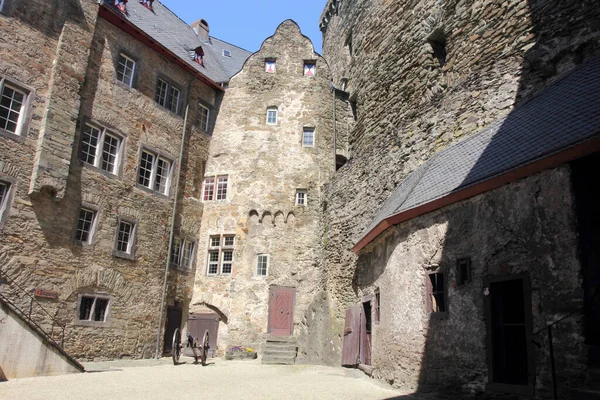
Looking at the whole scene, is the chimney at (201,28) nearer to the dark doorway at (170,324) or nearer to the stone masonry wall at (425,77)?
the stone masonry wall at (425,77)

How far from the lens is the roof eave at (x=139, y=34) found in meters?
14.9

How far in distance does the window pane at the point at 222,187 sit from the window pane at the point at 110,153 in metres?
4.55

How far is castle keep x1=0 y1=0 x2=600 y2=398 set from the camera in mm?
5910

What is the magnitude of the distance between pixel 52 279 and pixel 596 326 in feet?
40.6

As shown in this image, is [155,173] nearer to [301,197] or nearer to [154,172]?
[154,172]

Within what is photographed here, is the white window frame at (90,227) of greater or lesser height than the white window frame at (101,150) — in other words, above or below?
below

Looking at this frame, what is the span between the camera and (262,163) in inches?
736

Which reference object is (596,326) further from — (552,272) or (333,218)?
(333,218)

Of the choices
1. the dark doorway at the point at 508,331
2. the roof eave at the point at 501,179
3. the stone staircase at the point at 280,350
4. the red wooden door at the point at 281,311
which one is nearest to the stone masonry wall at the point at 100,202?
the red wooden door at the point at 281,311

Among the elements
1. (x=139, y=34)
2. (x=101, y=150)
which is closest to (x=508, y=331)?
(x=101, y=150)

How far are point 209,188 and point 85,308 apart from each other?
6.82 meters

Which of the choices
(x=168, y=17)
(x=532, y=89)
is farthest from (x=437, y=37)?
(x=168, y=17)

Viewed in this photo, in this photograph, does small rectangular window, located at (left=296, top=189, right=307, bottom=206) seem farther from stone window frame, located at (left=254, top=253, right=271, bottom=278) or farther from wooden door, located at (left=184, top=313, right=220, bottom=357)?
wooden door, located at (left=184, top=313, right=220, bottom=357)

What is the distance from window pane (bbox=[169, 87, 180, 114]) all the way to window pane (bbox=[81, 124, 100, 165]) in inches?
139
